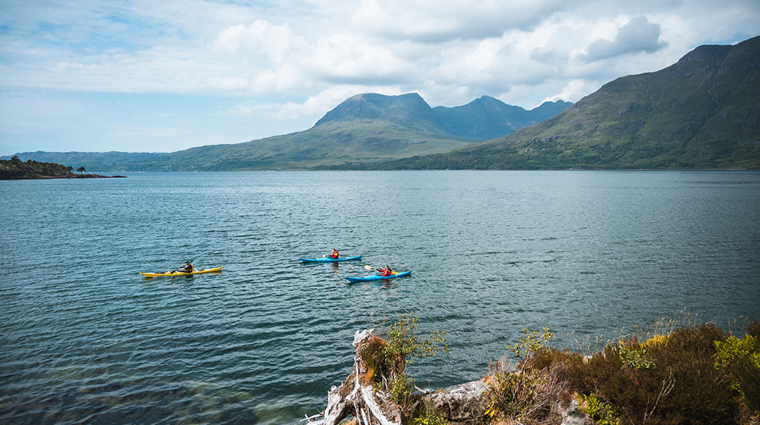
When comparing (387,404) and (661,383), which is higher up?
(661,383)

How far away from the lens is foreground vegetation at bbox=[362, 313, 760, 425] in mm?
10867

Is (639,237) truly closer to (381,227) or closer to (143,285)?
(381,227)

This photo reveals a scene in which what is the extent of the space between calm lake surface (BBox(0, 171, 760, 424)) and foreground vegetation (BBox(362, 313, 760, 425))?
808 cm

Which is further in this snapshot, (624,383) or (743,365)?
(624,383)

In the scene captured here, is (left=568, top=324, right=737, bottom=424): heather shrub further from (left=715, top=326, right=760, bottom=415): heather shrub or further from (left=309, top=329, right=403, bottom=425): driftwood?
(left=309, top=329, right=403, bottom=425): driftwood

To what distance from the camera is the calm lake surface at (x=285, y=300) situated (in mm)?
21094

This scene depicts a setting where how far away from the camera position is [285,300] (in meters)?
34.6

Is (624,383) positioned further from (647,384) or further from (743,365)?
(743,365)

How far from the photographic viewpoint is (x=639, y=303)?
110 ft

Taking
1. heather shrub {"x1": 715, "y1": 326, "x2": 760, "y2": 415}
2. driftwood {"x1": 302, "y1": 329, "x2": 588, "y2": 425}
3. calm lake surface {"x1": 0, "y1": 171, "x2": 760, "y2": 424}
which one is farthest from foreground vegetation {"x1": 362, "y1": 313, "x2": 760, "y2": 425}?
calm lake surface {"x1": 0, "y1": 171, "x2": 760, "y2": 424}

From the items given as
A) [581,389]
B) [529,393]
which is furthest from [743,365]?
[529,393]

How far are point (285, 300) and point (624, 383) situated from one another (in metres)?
27.8

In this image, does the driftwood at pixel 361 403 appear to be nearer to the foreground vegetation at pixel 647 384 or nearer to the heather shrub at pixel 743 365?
the foreground vegetation at pixel 647 384

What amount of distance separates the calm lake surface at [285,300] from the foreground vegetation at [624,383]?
808 cm
